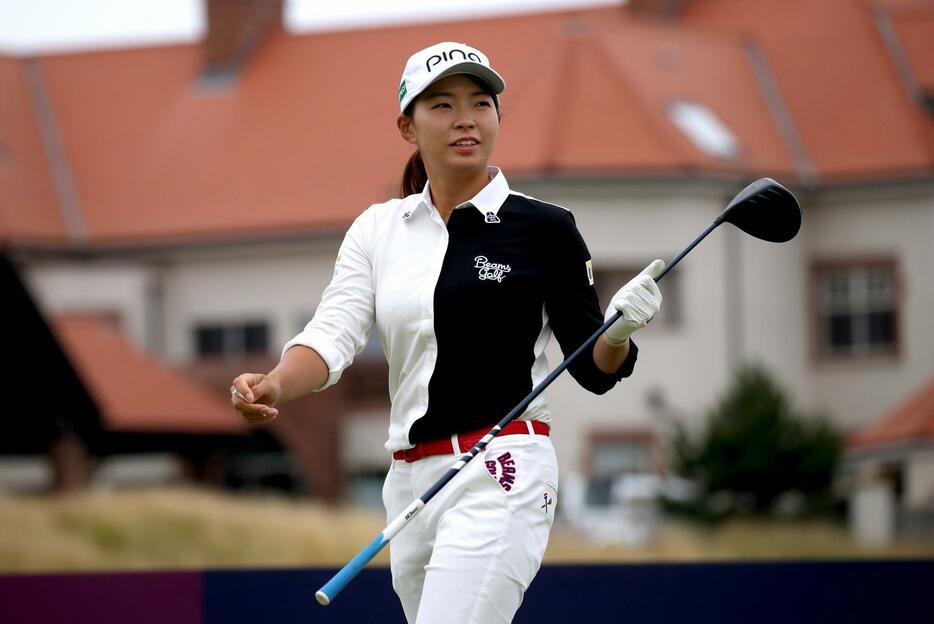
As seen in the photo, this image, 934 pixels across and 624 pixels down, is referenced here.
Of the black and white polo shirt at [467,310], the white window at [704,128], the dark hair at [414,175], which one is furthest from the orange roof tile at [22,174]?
the black and white polo shirt at [467,310]

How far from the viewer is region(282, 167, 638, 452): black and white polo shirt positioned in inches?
193

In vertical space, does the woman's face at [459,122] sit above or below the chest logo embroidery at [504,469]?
above

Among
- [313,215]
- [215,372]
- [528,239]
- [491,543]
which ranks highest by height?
[313,215]

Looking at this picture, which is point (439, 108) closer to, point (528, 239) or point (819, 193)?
point (528, 239)

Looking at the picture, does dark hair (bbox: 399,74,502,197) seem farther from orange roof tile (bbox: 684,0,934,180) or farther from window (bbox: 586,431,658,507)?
orange roof tile (bbox: 684,0,934,180)

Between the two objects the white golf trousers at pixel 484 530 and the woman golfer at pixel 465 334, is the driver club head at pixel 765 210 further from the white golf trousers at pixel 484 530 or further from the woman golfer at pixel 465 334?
the white golf trousers at pixel 484 530

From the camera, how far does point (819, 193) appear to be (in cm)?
3894

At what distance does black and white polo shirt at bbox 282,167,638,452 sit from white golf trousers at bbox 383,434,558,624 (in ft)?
0.38

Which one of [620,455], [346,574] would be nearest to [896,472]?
[620,455]

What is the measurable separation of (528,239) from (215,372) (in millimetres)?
34184

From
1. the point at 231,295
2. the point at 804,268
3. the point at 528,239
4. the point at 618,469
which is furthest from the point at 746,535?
the point at 528,239

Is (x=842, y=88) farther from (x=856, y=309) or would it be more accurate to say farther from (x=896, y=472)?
(x=896, y=472)

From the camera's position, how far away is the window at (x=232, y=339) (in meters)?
40.0

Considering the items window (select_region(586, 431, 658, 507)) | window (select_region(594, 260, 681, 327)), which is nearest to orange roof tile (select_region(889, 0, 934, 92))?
window (select_region(594, 260, 681, 327))
